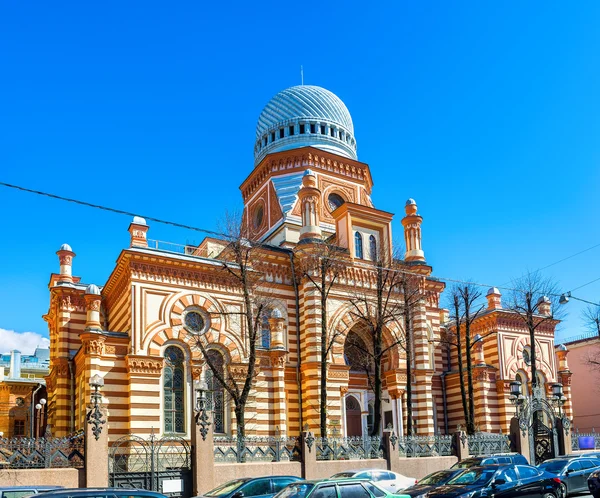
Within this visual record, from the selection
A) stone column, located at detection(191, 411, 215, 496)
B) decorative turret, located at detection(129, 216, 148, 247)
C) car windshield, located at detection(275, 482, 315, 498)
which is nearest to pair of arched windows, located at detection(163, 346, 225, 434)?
decorative turret, located at detection(129, 216, 148, 247)

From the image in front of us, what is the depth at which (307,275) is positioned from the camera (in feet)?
116

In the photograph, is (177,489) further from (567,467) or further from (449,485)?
(567,467)

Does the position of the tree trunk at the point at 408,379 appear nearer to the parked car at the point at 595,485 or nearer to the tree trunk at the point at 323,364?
the tree trunk at the point at 323,364

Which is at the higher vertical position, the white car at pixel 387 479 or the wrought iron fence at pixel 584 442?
the white car at pixel 387 479

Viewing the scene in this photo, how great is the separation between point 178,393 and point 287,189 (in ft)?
55.0

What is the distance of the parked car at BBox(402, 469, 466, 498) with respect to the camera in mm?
20209

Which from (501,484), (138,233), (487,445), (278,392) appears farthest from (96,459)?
(487,445)

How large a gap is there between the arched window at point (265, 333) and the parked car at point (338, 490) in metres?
19.0

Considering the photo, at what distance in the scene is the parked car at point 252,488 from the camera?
61.2 ft

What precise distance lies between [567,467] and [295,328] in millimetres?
15499

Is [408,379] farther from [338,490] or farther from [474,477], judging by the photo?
[338,490]

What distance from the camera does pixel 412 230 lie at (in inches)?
1599

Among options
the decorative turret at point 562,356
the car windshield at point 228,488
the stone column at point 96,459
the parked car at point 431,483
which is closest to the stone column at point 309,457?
the parked car at point 431,483

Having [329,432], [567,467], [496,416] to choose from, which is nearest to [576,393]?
[496,416]
